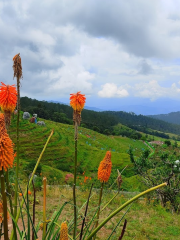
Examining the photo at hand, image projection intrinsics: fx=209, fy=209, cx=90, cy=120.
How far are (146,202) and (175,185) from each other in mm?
2371

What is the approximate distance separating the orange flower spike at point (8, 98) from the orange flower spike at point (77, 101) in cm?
68

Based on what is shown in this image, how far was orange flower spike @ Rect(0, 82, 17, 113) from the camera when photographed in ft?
7.71

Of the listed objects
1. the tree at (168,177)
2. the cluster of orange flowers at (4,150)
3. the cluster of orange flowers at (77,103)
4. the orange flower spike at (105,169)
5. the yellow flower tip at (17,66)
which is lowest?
the tree at (168,177)

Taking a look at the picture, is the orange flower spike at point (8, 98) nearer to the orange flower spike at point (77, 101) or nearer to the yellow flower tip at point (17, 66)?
the yellow flower tip at point (17, 66)

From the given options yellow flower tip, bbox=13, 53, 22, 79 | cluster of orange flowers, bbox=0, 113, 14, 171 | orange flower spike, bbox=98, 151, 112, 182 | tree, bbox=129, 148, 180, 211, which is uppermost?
yellow flower tip, bbox=13, 53, 22, 79

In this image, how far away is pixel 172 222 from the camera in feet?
29.2

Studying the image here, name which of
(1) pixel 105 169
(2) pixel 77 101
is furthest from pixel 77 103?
(1) pixel 105 169

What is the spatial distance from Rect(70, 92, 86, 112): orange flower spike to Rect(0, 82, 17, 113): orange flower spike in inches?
26.6

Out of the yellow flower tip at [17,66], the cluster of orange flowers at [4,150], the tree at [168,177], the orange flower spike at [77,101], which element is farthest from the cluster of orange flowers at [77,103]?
the tree at [168,177]

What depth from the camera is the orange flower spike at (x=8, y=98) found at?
2.35 metres

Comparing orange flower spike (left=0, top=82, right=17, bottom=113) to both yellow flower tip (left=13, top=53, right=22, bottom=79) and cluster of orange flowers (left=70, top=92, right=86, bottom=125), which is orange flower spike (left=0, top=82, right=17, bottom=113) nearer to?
yellow flower tip (left=13, top=53, right=22, bottom=79)

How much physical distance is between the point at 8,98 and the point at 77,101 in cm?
80

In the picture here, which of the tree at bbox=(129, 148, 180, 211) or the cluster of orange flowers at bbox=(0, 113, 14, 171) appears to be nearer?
the cluster of orange flowers at bbox=(0, 113, 14, 171)

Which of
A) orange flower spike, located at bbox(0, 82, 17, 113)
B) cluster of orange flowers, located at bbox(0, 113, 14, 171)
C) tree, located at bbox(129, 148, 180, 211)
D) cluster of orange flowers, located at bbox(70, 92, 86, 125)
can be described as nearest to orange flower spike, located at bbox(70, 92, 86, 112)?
cluster of orange flowers, located at bbox(70, 92, 86, 125)
